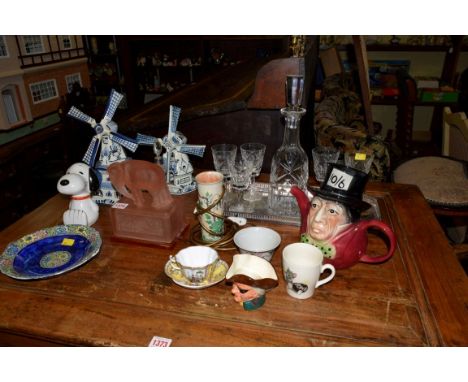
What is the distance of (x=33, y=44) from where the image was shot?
7.34 ft

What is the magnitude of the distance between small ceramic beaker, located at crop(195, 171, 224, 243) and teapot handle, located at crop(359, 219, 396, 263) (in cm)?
48

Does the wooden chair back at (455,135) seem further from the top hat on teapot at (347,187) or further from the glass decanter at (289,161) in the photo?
the top hat on teapot at (347,187)

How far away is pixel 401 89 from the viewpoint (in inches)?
163

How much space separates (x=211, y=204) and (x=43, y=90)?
66.7 inches

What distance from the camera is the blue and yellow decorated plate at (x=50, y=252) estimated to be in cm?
118

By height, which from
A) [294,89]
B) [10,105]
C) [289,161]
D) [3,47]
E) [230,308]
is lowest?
[230,308]

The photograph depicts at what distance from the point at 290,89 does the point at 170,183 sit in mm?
678

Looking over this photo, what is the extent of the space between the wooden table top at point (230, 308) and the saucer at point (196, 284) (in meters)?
0.03

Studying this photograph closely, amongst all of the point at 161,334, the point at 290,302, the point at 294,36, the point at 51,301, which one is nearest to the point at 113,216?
the point at 51,301

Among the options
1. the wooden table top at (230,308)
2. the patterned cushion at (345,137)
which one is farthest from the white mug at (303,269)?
the patterned cushion at (345,137)

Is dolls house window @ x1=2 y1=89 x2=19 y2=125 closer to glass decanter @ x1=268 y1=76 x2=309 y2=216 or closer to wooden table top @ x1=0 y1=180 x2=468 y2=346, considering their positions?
wooden table top @ x1=0 y1=180 x2=468 y2=346

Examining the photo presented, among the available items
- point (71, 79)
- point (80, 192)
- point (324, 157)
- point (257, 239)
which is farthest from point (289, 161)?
point (71, 79)

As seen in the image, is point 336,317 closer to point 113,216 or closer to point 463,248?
point 113,216

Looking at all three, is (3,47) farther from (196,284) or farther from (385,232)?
(385,232)
